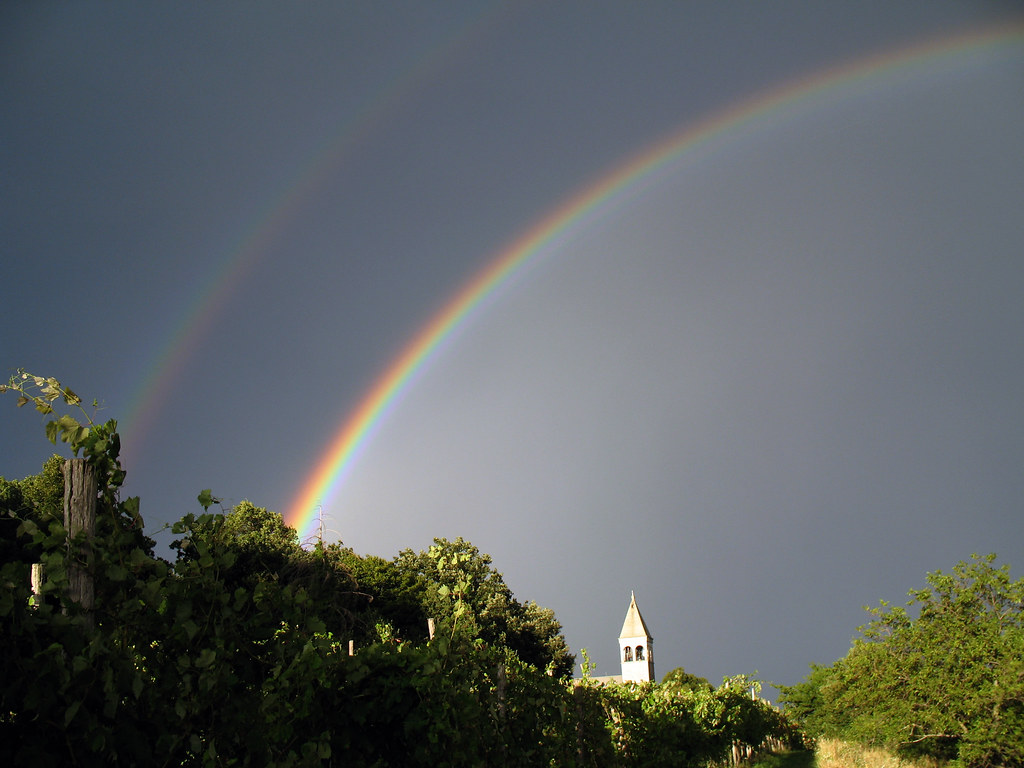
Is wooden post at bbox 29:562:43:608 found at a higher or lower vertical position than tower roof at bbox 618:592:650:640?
lower

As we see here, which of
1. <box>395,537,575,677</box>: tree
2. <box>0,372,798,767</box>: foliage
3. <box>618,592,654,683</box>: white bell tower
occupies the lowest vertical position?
<box>0,372,798,767</box>: foliage

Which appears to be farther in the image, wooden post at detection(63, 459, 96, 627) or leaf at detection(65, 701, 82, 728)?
Result: wooden post at detection(63, 459, 96, 627)

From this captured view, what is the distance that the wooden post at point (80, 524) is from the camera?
9.39 feet

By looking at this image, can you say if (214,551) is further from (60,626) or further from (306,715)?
(306,715)

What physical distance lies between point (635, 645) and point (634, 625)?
8.47 ft

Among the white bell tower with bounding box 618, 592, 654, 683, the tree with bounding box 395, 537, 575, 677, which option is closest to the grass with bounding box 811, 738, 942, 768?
the tree with bounding box 395, 537, 575, 677

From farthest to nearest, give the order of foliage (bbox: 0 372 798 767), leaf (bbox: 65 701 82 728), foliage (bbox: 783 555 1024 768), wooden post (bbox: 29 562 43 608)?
foliage (bbox: 783 555 1024 768)
wooden post (bbox: 29 562 43 608)
foliage (bbox: 0 372 798 767)
leaf (bbox: 65 701 82 728)

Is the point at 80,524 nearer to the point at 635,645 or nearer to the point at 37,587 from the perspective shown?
the point at 37,587

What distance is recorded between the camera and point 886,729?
1644 cm

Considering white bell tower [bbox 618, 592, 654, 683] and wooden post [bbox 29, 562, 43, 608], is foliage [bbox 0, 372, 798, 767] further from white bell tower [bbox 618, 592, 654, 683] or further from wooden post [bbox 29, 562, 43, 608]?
white bell tower [bbox 618, 592, 654, 683]

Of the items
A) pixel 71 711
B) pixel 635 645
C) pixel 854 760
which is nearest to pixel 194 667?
pixel 71 711

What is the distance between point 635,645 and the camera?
101m

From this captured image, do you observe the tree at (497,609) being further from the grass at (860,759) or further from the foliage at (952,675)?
the foliage at (952,675)

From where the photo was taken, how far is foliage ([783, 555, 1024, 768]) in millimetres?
14820
